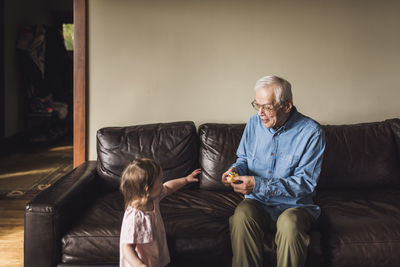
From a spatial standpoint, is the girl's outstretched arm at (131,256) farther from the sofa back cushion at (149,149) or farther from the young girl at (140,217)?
the sofa back cushion at (149,149)

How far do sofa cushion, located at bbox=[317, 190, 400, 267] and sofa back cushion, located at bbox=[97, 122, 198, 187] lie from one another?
3.09ft

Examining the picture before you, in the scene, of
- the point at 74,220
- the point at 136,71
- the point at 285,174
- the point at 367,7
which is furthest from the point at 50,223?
the point at 367,7

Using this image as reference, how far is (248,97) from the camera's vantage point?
3.02 m

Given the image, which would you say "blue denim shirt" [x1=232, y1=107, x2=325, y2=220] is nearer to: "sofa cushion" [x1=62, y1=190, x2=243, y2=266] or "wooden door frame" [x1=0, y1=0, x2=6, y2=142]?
"sofa cushion" [x1=62, y1=190, x2=243, y2=266]

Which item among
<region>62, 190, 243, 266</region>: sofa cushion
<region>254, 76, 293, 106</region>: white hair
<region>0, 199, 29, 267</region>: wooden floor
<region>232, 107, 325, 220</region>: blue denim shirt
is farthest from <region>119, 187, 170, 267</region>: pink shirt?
<region>0, 199, 29, 267</region>: wooden floor

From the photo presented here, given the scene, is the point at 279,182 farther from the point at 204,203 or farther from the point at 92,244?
the point at 92,244

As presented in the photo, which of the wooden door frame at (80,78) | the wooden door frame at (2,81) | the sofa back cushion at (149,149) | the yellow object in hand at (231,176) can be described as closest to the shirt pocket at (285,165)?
the yellow object in hand at (231,176)

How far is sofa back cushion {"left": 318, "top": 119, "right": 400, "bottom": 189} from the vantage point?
8.61 ft

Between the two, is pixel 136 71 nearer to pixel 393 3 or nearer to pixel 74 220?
pixel 74 220

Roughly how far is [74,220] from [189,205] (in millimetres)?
657

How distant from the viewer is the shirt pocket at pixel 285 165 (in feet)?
6.62

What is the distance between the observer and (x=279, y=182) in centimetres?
195

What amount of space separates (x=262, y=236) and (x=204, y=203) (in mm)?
553

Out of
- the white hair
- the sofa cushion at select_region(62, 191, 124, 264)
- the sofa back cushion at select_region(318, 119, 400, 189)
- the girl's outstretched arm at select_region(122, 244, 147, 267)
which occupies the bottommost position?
the sofa cushion at select_region(62, 191, 124, 264)
